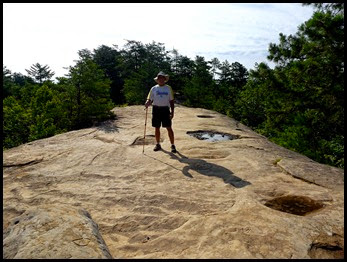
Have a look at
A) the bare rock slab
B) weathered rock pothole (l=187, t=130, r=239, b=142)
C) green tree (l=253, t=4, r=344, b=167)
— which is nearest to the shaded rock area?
the bare rock slab

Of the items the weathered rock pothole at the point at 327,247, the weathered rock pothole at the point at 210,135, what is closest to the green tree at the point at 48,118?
the weathered rock pothole at the point at 210,135

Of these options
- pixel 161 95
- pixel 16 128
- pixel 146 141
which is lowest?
pixel 16 128

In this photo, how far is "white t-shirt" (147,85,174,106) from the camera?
628cm

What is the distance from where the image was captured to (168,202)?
12.5ft

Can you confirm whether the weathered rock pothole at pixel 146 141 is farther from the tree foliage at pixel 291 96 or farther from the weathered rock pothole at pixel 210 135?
the tree foliage at pixel 291 96

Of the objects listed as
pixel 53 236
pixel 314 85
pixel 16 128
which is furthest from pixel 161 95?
pixel 16 128

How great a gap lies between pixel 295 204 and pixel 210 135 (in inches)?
168

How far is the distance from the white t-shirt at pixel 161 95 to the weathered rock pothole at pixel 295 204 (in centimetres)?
331

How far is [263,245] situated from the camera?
279cm

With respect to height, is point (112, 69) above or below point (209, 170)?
above

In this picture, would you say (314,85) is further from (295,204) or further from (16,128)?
(16,128)

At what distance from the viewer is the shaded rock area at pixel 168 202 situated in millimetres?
2674

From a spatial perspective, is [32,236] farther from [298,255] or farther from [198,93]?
[198,93]

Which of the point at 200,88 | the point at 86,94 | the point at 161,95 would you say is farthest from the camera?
the point at 200,88
